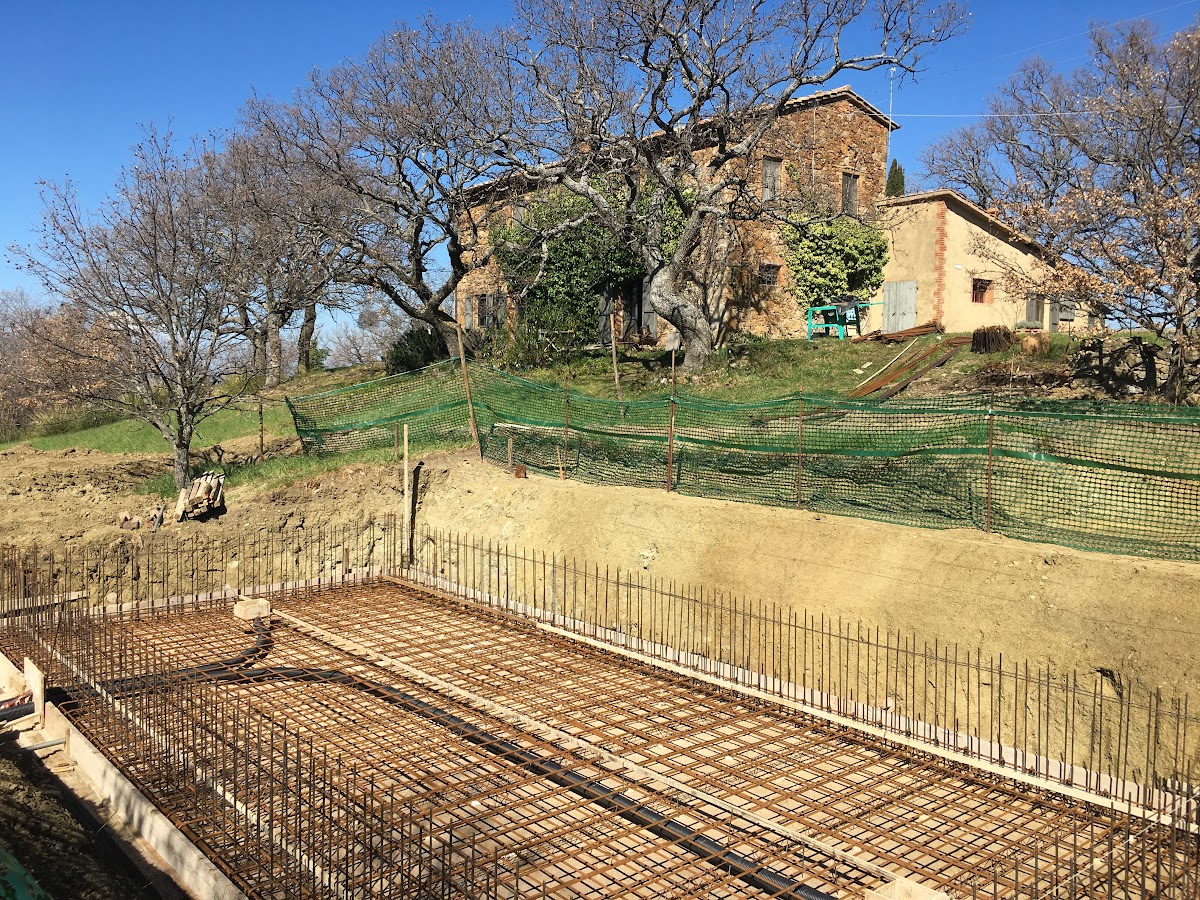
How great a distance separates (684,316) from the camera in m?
18.1

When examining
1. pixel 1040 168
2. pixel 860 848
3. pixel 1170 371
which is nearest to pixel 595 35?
pixel 1170 371

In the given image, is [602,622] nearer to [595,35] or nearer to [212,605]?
[212,605]

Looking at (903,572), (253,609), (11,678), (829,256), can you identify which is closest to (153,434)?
(253,609)

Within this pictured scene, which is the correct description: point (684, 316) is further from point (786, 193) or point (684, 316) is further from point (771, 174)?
point (771, 174)

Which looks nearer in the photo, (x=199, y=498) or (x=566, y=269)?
(x=199, y=498)

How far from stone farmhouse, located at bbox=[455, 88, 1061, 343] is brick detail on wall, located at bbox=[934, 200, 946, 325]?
2 centimetres

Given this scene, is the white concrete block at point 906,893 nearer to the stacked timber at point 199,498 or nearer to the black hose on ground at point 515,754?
the black hose on ground at point 515,754

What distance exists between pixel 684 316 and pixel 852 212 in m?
6.40

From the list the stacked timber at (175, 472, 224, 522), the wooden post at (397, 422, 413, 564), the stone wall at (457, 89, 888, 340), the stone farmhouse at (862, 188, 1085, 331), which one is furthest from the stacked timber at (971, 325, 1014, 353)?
the stacked timber at (175, 472, 224, 522)

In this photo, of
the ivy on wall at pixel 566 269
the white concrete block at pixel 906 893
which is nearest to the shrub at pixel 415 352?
the ivy on wall at pixel 566 269

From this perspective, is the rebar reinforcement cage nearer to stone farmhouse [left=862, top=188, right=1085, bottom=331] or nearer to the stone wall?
the stone wall

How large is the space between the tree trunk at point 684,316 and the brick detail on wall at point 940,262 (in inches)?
268

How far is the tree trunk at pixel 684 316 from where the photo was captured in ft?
59.2

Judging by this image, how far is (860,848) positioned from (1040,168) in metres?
27.5
